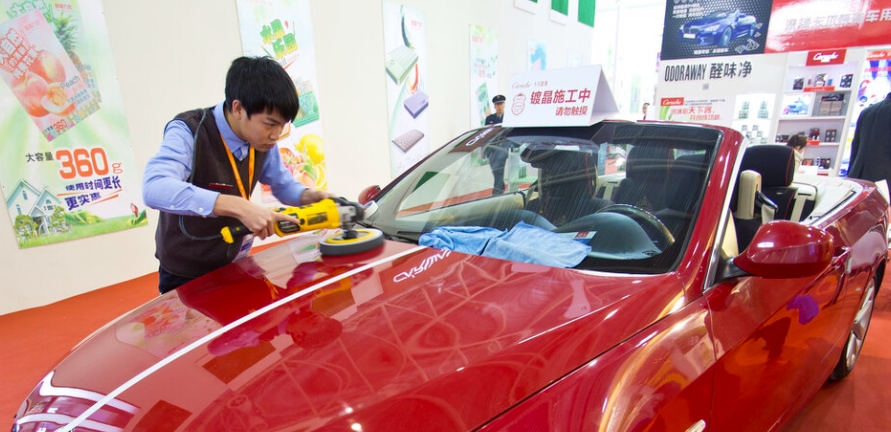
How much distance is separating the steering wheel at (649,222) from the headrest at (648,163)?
0.14 m

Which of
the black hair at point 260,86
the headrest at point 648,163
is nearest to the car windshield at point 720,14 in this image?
the headrest at point 648,163

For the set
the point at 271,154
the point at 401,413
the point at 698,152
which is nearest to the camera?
the point at 401,413

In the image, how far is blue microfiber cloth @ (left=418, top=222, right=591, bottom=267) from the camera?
124cm

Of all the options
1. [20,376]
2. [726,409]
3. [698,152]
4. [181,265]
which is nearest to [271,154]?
[181,265]

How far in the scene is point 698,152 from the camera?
56.3 inches

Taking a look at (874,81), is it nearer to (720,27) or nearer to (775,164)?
(720,27)

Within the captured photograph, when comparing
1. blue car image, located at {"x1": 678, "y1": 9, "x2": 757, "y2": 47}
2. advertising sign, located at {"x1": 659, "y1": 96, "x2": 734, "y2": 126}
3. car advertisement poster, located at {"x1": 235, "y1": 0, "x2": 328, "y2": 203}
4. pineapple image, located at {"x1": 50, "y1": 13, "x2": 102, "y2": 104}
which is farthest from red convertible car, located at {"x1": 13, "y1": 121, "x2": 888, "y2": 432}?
blue car image, located at {"x1": 678, "y1": 9, "x2": 757, "y2": 47}

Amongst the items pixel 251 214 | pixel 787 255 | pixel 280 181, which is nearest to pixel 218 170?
pixel 280 181

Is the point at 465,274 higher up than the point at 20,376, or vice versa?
the point at 465,274

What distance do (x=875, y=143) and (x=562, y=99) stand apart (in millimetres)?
4184

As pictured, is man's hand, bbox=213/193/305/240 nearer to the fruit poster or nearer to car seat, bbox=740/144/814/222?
car seat, bbox=740/144/814/222

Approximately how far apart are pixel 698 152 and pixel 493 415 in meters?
1.12

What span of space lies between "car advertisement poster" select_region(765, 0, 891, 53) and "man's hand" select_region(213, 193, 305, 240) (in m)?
5.73

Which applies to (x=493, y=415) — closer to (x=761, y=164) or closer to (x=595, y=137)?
(x=595, y=137)
